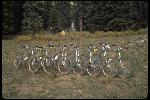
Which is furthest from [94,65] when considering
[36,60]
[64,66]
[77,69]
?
[36,60]

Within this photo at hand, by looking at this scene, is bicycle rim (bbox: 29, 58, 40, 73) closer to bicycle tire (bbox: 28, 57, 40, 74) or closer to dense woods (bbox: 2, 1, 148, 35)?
bicycle tire (bbox: 28, 57, 40, 74)

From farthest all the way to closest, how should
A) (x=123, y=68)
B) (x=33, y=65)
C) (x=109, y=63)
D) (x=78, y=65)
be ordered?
1. (x=33, y=65)
2. (x=78, y=65)
3. (x=109, y=63)
4. (x=123, y=68)

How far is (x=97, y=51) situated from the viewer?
10.6 metres

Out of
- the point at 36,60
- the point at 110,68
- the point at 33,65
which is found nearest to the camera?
the point at 110,68

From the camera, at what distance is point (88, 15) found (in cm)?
2259

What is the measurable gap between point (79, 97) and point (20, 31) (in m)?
Result: 16.6

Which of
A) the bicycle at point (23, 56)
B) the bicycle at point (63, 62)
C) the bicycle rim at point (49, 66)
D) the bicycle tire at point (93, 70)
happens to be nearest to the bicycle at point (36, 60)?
the bicycle rim at point (49, 66)

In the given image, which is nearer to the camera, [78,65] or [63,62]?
[78,65]

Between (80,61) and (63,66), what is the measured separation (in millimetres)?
629

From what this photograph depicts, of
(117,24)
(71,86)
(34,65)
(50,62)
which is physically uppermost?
(117,24)

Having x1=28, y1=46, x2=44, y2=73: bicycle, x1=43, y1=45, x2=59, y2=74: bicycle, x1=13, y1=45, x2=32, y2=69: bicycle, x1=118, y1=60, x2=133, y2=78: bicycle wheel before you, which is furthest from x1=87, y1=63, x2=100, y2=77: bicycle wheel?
x1=13, y1=45, x2=32, y2=69: bicycle

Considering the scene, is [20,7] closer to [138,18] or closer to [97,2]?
[97,2]

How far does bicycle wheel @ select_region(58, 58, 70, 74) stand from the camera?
1041cm

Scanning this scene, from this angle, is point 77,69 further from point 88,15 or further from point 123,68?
point 88,15
